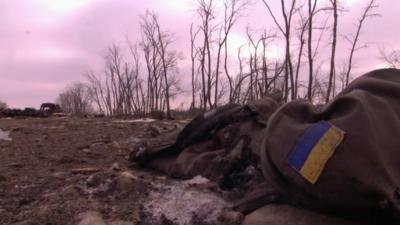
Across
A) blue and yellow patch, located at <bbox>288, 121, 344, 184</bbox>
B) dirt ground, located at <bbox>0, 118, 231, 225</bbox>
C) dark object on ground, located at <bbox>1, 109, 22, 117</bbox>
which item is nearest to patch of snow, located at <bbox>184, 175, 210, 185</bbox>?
dirt ground, located at <bbox>0, 118, 231, 225</bbox>

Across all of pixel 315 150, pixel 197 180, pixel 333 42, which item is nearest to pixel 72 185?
pixel 197 180

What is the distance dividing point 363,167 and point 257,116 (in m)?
1.46

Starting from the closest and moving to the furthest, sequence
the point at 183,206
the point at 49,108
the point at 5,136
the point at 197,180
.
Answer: the point at 183,206 → the point at 197,180 → the point at 5,136 → the point at 49,108

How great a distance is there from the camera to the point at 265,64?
30078 millimetres

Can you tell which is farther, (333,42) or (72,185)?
(333,42)

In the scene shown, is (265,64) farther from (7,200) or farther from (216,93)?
(7,200)

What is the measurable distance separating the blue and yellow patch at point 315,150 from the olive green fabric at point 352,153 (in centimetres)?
2

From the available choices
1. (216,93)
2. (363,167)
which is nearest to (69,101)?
(216,93)

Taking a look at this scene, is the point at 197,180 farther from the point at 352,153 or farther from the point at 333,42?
the point at 333,42

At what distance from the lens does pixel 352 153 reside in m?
2.06

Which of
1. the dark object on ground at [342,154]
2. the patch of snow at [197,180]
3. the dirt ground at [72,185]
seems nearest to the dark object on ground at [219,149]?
the patch of snow at [197,180]

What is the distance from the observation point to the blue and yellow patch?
2084mm

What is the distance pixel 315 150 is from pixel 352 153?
0.50 feet

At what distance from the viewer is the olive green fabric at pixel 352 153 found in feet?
6.57
